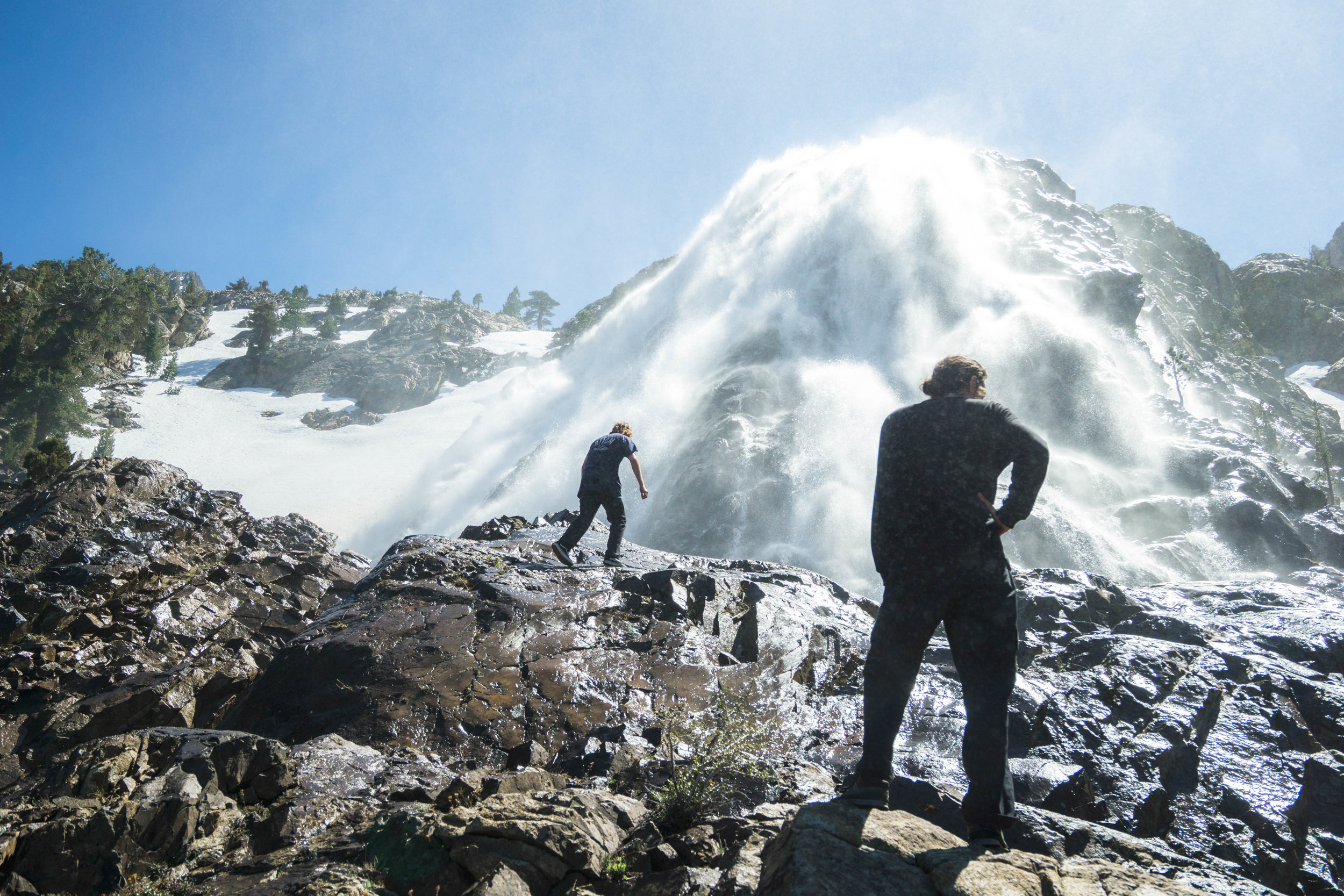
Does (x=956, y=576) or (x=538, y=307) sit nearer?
(x=956, y=576)

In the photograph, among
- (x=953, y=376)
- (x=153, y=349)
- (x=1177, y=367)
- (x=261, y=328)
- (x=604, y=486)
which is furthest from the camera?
(x=261, y=328)

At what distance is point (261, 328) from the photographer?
67.6m

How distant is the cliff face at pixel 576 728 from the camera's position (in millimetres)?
2637

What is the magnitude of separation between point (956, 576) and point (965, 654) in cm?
36

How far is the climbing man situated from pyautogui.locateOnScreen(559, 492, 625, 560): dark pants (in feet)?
17.5

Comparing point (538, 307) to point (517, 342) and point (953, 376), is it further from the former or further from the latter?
point (953, 376)

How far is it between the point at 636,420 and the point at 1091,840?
30.1 meters

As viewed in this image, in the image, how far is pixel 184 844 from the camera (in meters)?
3.03

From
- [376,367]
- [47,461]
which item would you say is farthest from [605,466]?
[376,367]

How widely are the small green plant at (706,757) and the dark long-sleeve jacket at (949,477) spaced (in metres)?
1.48

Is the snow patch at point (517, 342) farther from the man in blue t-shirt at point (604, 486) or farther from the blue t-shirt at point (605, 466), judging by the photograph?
the blue t-shirt at point (605, 466)

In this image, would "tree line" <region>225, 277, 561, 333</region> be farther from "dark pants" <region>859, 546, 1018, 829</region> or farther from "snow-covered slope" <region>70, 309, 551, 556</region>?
"dark pants" <region>859, 546, 1018, 829</region>

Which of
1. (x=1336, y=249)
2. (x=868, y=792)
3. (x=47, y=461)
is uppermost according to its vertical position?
(x=1336, y=249)

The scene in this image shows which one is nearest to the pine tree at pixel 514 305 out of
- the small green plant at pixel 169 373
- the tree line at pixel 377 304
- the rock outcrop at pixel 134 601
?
the tree line at pixel 377 304
